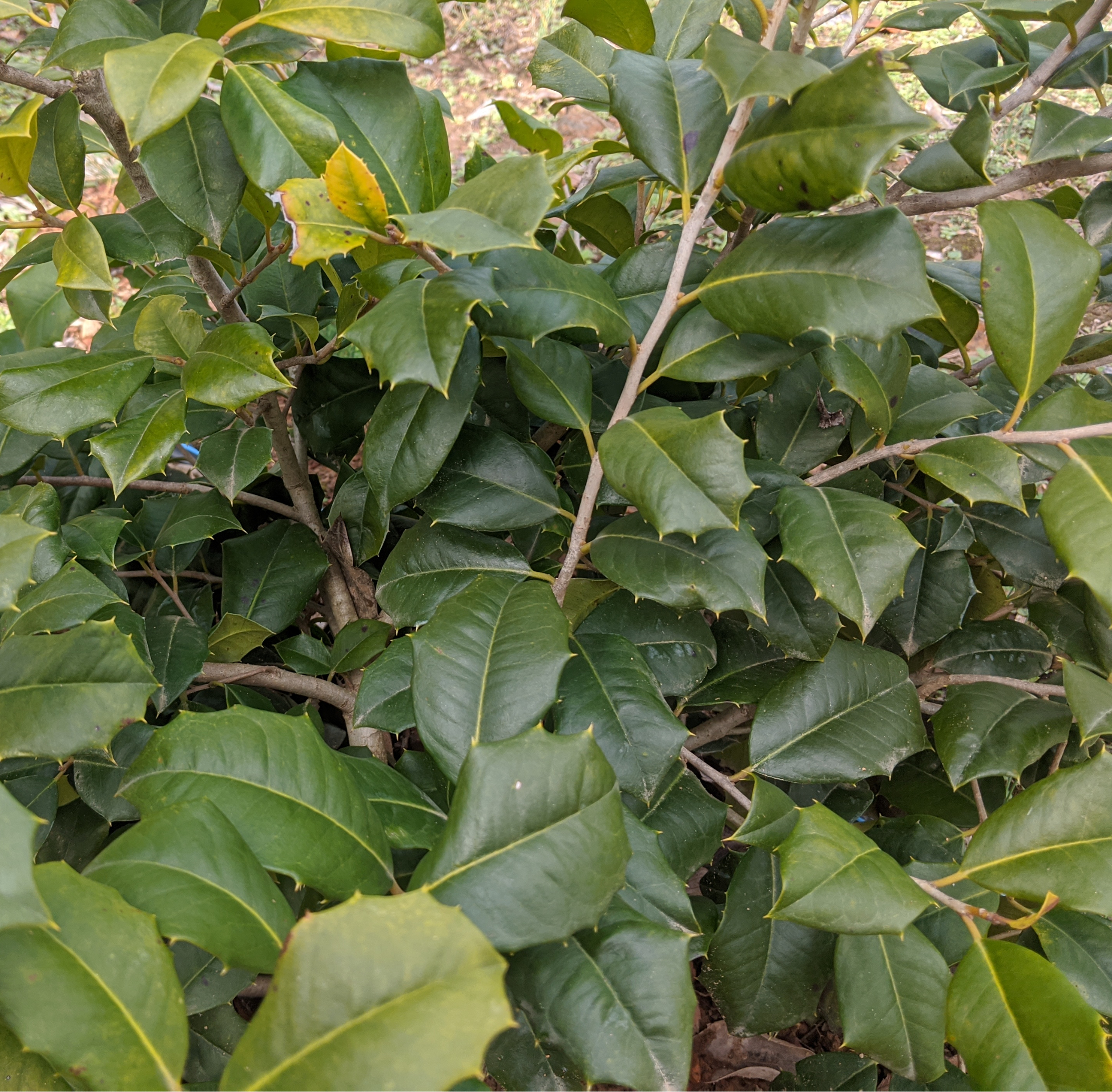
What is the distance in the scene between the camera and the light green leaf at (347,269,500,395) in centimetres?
59

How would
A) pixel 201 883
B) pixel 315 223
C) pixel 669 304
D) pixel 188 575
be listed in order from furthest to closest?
pixel 188 575, pixel 669 304, pixel 315 223, pixel 201 883

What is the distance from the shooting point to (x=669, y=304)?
0.74 m

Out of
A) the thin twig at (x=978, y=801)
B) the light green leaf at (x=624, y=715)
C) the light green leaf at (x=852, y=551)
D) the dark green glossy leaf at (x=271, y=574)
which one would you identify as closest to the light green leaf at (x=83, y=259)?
the dark green glossy leaf at (x=271, y=574)

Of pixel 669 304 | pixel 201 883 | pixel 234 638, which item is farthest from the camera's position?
pixel 234 638

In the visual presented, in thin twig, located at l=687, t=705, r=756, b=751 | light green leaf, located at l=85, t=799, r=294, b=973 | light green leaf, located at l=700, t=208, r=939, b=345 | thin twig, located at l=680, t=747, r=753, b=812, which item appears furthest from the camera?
thin twig, located at l=687, t=705, r=756, b=751

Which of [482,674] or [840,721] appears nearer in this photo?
[482,674]

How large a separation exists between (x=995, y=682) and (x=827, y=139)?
0.61 m

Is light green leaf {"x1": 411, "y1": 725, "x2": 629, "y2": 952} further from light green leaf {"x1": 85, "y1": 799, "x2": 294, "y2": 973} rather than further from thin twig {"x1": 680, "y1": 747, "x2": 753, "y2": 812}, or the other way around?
thin twig {"x1": 680, "y1": 747, "x2": 753, "y2": 812}

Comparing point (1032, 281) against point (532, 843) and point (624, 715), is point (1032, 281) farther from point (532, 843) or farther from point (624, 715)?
point (532, 843)

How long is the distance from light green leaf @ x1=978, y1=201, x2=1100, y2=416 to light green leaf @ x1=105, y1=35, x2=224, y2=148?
0.69 meters

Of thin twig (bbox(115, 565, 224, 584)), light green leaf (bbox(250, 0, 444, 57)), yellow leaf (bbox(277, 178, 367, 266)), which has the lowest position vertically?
thin twig (bbox(115, 565, 224, 584))

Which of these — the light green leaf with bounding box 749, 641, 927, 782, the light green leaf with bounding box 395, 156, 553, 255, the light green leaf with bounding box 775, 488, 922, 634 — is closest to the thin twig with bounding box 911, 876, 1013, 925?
the light green leaf with bounding box 749, 641, 927, 782

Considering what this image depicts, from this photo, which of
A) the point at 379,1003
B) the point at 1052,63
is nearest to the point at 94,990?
the point at 379,1003

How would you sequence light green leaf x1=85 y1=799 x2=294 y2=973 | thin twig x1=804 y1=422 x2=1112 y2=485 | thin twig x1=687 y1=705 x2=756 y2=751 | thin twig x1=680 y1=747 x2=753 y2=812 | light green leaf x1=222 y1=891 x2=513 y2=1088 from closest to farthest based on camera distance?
1. light green leaf x1=222 y1=891 x2=513 y2=1088
2. light green leaf x1=85 y1=799 x2=294 y2=973
3. thin twig x1=804 y1=422 x2=1112 y2=485
4. thin twig x1=680 y1=747 x2=753 y2=812
5. thin twig x1=687 y1=705 x2=756 y2=751
